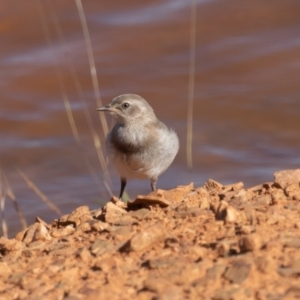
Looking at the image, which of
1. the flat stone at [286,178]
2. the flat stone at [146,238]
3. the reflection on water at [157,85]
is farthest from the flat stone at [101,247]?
the reflection on water at [157,85]

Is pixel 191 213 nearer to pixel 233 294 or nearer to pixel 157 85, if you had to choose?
pixel 233 294

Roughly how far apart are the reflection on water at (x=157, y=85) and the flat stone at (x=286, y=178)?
4924 mm

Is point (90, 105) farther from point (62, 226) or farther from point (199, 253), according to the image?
point (199, 253)

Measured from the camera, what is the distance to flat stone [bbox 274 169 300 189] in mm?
5887

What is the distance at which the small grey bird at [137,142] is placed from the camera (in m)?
8.18

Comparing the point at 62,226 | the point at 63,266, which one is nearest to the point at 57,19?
the point at 62,226

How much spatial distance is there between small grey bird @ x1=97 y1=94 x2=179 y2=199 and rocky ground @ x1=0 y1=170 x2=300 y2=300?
240 centimetres

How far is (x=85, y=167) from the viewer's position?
1207 cm

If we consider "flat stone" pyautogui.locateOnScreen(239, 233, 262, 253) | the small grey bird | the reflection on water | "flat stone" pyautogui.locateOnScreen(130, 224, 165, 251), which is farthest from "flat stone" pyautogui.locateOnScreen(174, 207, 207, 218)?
the reflection on water

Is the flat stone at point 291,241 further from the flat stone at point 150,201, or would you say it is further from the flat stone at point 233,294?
the flat stone at point 150,201

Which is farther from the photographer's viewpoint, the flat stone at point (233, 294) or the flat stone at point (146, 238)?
the flat stone at point (146, 238)

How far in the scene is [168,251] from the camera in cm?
461

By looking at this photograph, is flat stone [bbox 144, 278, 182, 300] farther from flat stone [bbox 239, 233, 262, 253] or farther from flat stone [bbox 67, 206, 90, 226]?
flat stone [bbox 67, 206, 90, 226]

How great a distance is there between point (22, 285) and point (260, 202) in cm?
157
